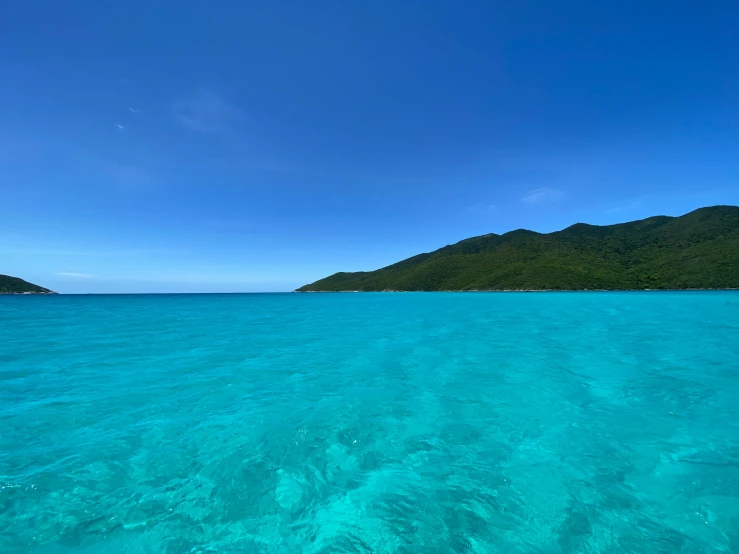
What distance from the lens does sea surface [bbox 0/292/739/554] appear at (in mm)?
4773

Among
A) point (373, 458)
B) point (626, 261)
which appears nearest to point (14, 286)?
point (373, 458)

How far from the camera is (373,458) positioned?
22.9ft

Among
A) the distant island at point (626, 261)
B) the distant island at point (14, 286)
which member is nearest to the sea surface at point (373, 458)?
the distant island at point (626, 261)

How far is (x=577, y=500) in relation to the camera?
5469 millimetres

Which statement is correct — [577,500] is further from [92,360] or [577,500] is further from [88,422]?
[92,360]

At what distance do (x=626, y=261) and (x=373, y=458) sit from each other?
19770 centimetres

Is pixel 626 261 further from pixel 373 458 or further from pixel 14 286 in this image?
pixel 14 286

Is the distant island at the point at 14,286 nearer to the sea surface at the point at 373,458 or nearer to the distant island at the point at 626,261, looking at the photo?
the distant island at the point at 626,261

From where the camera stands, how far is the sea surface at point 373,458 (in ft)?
15.7

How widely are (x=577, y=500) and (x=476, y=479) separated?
1.70m

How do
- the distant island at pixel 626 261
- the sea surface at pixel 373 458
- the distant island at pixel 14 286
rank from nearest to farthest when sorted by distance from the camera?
the sea surface at pixel 373 458 → the distant island at pixel 626 261 → the distant island at pixel 14 286

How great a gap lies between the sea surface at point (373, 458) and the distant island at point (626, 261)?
151842mm

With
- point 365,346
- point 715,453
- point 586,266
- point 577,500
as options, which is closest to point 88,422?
point 577,500

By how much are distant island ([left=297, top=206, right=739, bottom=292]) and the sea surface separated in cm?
15184
